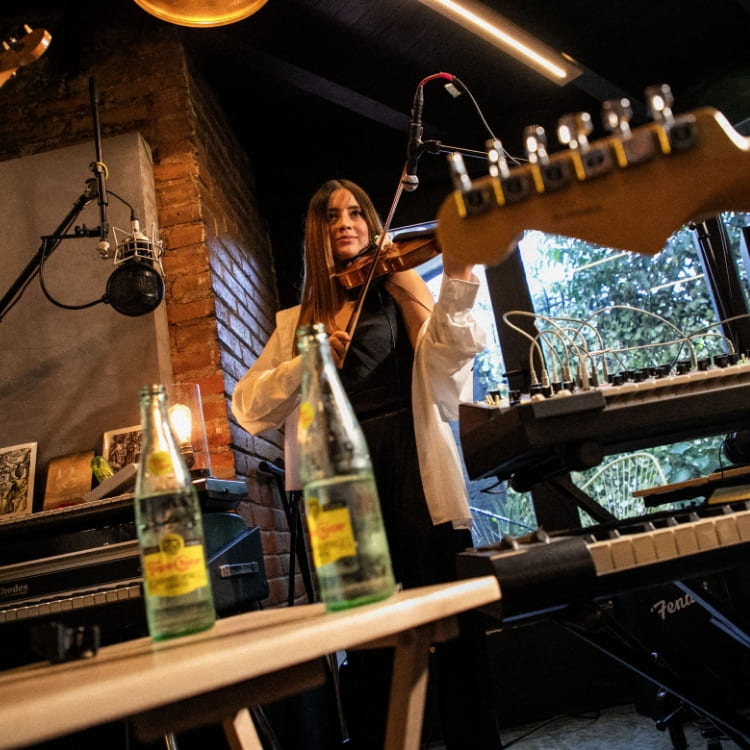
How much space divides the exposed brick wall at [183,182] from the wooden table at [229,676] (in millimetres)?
1822

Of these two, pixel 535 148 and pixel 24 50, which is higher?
pixel 24 50

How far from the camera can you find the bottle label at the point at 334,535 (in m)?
0.62

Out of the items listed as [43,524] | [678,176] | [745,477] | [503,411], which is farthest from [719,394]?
[43,524]

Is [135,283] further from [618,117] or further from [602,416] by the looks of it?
[618,117]

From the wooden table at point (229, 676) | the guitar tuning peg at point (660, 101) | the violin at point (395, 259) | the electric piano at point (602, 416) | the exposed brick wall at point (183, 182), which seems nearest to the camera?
the wooden table at point (229, 676)

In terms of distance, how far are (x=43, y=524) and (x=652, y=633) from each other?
2.08 m

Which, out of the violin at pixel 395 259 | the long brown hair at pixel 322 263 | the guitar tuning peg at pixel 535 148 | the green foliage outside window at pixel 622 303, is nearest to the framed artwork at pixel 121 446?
the long brown hair at pixel 322 263

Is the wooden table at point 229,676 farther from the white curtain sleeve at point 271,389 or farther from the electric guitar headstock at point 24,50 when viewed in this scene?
the electric guitar headstock at point 24,50

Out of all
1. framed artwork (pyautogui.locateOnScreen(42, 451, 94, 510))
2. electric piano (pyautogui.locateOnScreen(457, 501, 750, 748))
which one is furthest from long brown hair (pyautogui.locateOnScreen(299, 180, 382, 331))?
electric piano (pyautogui.locateOnScreen(457, 501, 750, 748))

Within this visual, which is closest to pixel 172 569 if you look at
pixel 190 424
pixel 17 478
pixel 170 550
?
pixel 170 550

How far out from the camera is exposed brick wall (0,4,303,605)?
2.58 metres

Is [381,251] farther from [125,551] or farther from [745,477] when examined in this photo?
[745,477]

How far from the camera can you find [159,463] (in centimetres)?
75

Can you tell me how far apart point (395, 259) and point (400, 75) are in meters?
1.75
